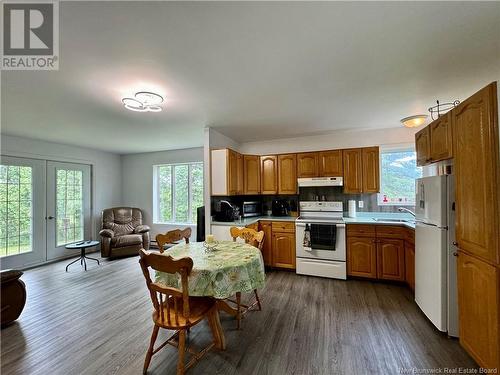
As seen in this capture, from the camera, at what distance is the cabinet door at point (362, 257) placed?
3197mm

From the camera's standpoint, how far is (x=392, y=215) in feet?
12.0

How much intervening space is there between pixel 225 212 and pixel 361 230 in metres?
2.15

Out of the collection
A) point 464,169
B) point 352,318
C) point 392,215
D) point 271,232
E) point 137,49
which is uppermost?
point 137,49

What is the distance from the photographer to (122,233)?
504 cm

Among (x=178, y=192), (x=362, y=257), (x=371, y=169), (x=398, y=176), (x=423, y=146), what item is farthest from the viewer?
(x=178, y=192)

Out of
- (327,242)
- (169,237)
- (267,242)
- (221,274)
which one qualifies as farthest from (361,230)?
(169,237)

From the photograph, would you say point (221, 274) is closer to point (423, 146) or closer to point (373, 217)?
point (423, 146)

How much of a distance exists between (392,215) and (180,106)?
3756 mm

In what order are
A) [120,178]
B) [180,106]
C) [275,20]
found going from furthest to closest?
1. [120,178]
2. [180,106]
3. [275,20]

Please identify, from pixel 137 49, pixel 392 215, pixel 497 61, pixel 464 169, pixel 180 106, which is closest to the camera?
pixel 137 49

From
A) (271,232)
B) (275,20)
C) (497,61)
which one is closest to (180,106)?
(275,20)

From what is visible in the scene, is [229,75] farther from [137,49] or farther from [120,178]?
[120,178]
